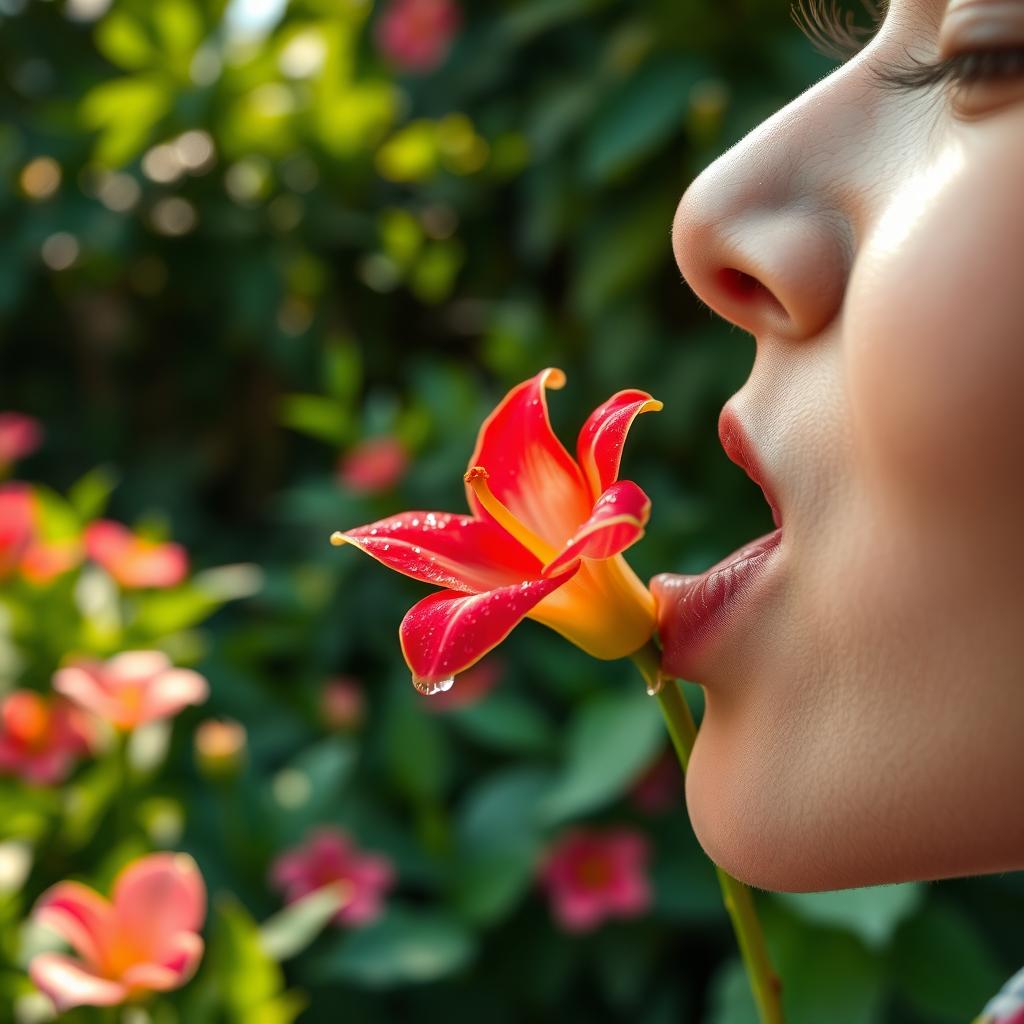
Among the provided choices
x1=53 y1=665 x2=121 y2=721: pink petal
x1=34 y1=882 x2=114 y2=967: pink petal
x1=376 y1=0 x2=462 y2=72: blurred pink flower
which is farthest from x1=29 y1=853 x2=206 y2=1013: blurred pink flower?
x1=376 y1=0 x2=462 y2=72: blurred pink flower

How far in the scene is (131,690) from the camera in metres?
0.99

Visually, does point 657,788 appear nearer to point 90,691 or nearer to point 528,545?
point 90,691

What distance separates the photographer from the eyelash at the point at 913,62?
0.34 meters

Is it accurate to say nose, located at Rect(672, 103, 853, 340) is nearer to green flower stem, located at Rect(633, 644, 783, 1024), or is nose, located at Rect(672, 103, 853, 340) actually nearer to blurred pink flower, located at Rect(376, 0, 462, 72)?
green flower stem, located at Rect(633, 644, 783, 1024)

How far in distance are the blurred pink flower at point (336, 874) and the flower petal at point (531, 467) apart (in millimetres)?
681

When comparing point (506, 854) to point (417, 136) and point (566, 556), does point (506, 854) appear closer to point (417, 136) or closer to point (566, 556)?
point (566, 556)

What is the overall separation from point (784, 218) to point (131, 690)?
0.76 meters

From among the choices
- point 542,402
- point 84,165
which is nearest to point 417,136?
point 84,165

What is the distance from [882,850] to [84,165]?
174 centimetres

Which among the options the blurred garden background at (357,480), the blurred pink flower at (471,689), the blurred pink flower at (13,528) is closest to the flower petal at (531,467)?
the blurred garden background at (357,480)

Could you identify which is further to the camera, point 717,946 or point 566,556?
point 717,946

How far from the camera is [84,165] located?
1.82m

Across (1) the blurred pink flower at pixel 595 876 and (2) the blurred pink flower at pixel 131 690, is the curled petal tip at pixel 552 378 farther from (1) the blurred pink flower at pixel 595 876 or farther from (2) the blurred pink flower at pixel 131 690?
(1) the blurred pink flower at pixel 595 876

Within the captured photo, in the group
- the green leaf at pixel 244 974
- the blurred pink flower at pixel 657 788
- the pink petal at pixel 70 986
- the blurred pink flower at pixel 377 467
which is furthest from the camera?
the blurred pink flower at pixel 377 467
